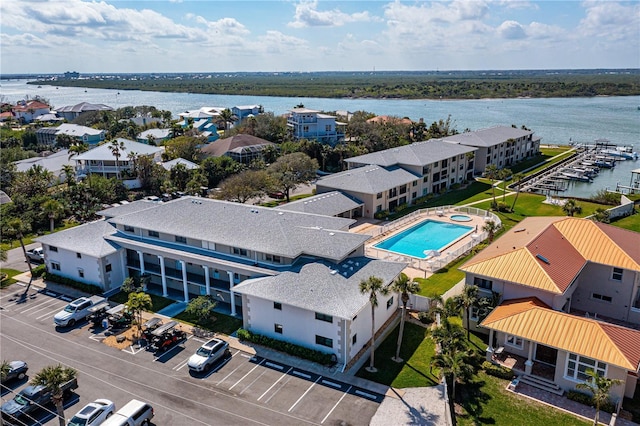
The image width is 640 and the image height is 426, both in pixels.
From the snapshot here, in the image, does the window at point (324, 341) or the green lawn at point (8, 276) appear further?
the green lawn at point (8, 276)

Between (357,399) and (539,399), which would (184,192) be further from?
(539,399)

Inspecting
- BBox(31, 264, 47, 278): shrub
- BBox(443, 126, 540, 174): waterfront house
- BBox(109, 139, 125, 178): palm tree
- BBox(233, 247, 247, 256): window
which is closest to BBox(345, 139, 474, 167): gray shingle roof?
BBox(443, 126, 540, 174): waterfront house

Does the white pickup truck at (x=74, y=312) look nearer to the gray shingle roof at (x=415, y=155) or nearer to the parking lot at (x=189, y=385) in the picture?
the parking lot at (x=189, y=385)

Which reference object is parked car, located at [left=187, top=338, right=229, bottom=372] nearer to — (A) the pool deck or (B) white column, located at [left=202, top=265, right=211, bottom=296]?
(B) white column, located at [left=202, top=265, right=211, bottom=296]

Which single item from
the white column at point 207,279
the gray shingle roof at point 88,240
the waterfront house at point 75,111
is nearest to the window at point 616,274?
the white column at point 207,279

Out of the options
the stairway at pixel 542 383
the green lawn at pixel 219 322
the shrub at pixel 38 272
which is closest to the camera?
the stairway at pixel 542 383
